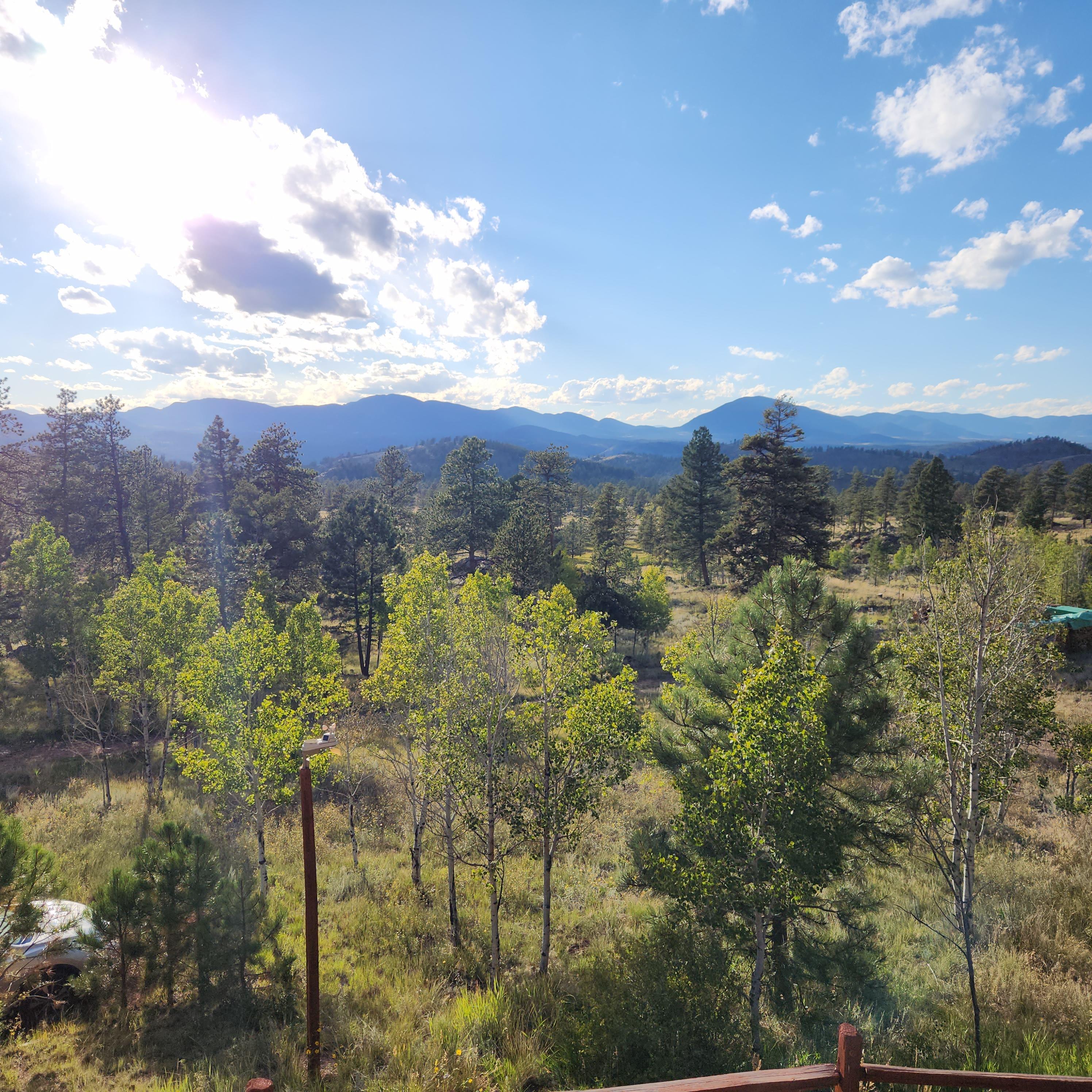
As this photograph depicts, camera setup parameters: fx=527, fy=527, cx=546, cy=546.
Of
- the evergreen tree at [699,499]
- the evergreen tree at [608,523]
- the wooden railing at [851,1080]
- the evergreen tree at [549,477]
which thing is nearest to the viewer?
the wooden railing at [851,1080]

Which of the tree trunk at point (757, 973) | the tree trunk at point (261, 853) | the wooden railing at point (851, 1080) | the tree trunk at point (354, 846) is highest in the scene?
the wooden railing at point (851, 1080)

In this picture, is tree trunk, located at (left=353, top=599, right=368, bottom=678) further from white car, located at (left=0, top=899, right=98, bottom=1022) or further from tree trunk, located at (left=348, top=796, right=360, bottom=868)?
white car, located at (left=0, top=899, right=98, bottom=1022)

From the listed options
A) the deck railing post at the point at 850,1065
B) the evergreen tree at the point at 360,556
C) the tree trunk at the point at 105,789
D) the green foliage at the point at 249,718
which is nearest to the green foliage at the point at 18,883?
the green foliage at the point at 249,718

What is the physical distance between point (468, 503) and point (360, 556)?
581 inches

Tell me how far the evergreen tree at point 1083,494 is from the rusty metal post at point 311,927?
77.8 metres

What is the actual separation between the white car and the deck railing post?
11142mm

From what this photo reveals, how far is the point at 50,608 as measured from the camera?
78.7 feet

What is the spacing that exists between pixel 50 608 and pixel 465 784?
976 inches

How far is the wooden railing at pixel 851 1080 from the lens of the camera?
2570 millimetres

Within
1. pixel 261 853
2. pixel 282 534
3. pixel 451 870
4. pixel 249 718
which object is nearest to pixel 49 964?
pixel 261 853

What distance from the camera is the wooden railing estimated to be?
2570 millimetres

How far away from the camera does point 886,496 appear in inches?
2753

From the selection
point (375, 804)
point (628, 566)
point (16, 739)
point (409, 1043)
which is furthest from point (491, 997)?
point (628, 566)

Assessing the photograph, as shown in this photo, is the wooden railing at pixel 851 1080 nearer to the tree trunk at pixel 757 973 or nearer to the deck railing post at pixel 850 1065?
the deck railing post at pixel 850 1065
